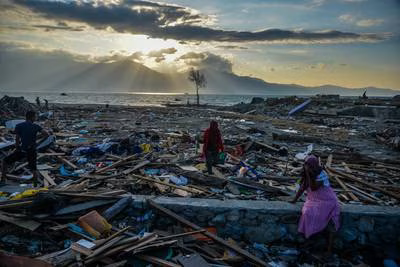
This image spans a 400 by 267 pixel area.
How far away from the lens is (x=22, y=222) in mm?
5102

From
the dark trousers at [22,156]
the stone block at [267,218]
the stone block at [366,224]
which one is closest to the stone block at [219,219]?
the stone block at [267,218]

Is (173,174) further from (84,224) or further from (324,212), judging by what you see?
(324,212)

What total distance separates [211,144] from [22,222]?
16.5ft

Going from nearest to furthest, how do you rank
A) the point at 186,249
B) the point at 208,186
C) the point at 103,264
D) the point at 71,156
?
the point at 103,264, the point at 186,249, the point at 208,186, the point at 71,156

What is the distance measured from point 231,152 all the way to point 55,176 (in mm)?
6034

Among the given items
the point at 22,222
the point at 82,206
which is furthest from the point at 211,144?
the point at 22,222

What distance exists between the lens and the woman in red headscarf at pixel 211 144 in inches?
330

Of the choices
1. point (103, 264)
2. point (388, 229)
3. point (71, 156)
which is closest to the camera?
point (103, 264)

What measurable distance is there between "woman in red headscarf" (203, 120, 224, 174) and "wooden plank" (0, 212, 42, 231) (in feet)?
14.8

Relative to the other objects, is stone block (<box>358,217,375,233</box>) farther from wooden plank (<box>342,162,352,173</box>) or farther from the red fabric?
the red fabric

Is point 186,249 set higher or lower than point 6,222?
lower

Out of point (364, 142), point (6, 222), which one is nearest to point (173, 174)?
point (6, 222)

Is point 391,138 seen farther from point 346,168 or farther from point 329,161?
point 346,168

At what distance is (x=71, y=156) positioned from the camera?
33.2 ft
